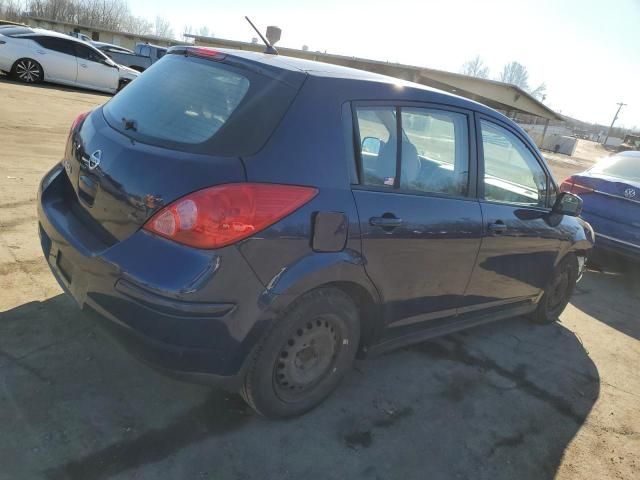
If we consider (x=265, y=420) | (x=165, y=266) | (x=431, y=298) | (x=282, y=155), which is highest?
(x=282, y=155)

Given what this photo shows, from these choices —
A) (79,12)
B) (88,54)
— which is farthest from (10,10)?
(88,54)

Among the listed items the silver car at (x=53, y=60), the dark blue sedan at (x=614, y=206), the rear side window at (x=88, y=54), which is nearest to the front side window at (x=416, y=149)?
the dark blue sedan at (x=614, y=206)

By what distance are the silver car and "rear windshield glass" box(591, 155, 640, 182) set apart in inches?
532

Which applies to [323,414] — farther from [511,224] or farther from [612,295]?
[612,295]

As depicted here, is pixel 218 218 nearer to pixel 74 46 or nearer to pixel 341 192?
pixel 341 192

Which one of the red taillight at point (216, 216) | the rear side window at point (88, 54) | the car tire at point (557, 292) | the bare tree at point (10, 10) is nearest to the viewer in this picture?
the red taillight at point (216, 216)

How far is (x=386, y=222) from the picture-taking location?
103 inches

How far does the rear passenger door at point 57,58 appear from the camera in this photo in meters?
13.7

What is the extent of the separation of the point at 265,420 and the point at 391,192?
1385 millimetres

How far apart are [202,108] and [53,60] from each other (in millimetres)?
14093

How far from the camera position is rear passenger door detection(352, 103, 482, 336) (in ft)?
8.62

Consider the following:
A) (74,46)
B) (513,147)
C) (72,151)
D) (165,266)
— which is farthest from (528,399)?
(74,46)

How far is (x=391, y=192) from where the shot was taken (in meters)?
2.71

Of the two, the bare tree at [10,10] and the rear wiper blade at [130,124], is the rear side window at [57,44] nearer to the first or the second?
the rear wiper blade at [130,124]
